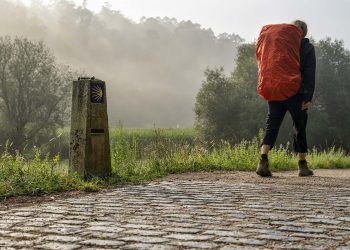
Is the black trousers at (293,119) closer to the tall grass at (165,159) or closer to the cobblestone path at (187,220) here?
the cobblestone path at (187,220)

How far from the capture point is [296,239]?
328cm

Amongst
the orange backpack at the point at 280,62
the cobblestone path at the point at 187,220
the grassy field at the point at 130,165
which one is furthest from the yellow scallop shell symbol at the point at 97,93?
the orange backpack at the point at 280,62

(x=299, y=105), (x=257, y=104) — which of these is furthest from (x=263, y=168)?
(x=257, y=104)

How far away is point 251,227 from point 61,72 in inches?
1398

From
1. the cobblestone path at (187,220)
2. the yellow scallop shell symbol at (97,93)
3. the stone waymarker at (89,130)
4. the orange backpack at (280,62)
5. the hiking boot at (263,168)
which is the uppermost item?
the orange backpack at (280,62)

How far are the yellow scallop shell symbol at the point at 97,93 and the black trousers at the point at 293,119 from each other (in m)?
2.48

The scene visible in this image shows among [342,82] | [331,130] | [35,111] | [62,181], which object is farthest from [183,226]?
[342,82]

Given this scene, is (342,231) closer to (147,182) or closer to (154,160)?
(147,182)

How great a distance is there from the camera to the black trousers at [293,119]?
737 centimetres

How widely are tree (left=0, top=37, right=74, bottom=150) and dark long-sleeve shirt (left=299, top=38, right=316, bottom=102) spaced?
97.3ft

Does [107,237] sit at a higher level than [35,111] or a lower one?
lower

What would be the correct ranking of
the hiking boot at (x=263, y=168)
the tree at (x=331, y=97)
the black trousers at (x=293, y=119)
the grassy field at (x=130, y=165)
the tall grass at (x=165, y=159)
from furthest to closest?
the tree at (x=331, y=97), the tall grass at (x=165, y=159), the hiking boot at (x=263, y=168), the black trousers at (x=293, y=119), the grassy field at (x=130, y=165)

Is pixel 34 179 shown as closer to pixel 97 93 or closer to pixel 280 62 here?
pixel 97 93

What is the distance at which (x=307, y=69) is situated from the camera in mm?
7336
